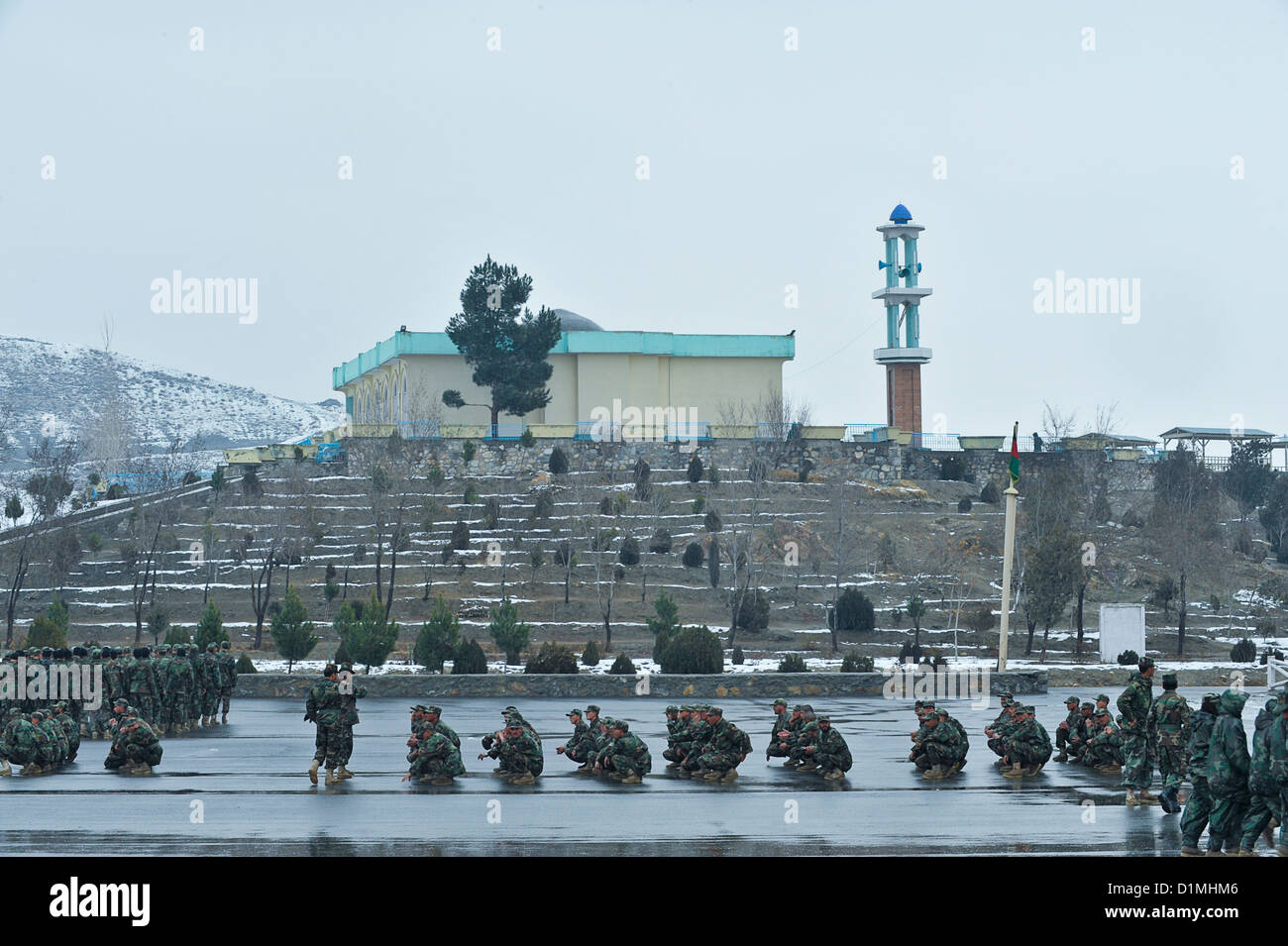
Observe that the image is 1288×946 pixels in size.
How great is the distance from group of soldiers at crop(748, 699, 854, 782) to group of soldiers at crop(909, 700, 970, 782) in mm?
996

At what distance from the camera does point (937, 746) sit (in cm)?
2142

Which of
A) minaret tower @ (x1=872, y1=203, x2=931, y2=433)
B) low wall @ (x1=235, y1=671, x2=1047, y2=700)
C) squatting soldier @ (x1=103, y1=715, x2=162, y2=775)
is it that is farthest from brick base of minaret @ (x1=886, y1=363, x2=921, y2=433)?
squatting soldier @ (x1=103, y1=715, x2=162, y2=775)

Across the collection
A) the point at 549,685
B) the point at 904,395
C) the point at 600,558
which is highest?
the point at 904,395

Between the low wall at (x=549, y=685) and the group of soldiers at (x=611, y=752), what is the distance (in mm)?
13687

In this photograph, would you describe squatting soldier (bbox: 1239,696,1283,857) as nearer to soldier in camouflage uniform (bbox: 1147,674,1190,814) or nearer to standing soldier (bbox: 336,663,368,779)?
soldier in camouflage uniform (bbox: 1147,674,1190,814)

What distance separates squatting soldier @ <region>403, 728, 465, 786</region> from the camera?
20594 millimetres

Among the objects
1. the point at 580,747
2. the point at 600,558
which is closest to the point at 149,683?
the point at 580,747

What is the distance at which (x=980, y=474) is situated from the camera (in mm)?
77312

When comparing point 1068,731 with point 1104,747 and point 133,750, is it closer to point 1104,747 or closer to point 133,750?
point 1104,747

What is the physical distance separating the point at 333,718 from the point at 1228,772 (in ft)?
35.3

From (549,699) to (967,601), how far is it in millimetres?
27096

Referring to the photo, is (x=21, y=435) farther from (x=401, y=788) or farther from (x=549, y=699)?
(x=401, y=788)

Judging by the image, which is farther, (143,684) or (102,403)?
(102,403)

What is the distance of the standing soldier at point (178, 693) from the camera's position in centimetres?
2719
